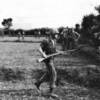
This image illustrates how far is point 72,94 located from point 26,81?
2329 millimetres

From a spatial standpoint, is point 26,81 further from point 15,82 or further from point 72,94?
point 72,94

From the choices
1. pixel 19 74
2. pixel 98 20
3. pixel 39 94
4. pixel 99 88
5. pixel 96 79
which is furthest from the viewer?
pixel 98 20

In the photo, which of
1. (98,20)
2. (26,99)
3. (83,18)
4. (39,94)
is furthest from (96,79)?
(83,18)

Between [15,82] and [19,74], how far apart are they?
1.29 meters

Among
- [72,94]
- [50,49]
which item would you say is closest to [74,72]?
[72,94]

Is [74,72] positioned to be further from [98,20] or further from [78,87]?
[98,20]

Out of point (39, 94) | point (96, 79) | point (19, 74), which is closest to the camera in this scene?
point (39, 94)

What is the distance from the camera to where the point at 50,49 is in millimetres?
6551

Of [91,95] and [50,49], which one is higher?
[50,49]

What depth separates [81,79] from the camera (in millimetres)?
8891

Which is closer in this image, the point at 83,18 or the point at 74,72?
the point at 74,72

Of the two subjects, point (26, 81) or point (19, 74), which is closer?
point (26, 81)

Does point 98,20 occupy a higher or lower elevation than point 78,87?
higher

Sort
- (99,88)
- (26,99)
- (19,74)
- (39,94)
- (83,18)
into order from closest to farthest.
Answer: (26,99) → (39,94) → (99,88) → (19,74) → (83,18)
